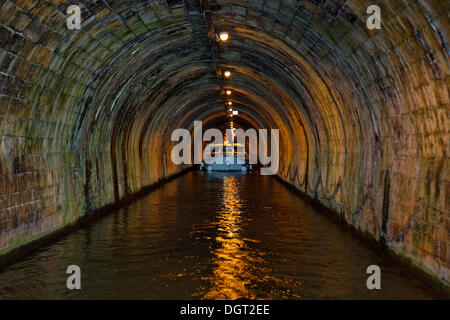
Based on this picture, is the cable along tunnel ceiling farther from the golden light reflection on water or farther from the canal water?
the golden light reflection on water

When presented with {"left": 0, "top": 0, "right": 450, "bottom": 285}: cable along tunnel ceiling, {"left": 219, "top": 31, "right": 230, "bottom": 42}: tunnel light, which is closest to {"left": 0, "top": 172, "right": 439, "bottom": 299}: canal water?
{"left": 0, "top": 0, "right": 450, "bottom": 285}: cable along tunnel ceiling

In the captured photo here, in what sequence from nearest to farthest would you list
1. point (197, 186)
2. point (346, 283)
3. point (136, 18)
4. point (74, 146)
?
point (346, 283) → point (136, 18) → point (74, 146) → point (197, 186)

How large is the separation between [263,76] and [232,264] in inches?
409

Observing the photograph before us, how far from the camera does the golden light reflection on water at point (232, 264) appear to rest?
270 inches

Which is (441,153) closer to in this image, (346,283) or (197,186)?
(346,283)

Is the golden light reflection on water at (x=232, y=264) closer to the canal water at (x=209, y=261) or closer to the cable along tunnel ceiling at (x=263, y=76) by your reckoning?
the canal water at (x=209, y=261)

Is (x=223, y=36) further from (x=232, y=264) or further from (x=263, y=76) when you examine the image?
(x=232, y=264)

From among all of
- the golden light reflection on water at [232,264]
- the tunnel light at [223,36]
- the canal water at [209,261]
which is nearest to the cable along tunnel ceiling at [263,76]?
the tunnel light at [223,36]

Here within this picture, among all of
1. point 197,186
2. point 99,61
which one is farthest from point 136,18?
point 197,186

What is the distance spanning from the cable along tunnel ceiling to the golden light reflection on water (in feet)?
8.39

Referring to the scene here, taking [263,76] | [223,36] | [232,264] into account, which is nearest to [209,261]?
[232,264]

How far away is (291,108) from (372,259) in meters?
11.1

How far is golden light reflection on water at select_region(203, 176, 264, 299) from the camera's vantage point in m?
6.86

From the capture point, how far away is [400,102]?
803 centimetres
